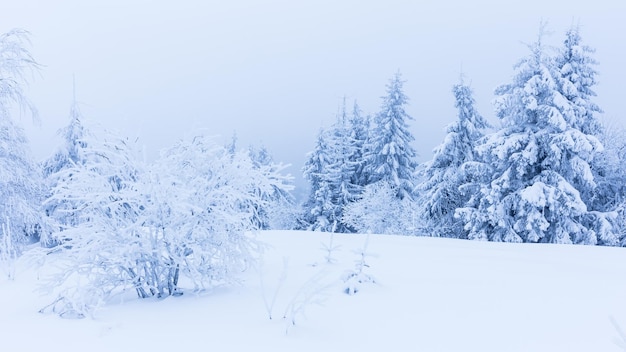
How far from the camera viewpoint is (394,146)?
2736 cm

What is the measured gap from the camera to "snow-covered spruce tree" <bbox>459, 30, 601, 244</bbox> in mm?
14844

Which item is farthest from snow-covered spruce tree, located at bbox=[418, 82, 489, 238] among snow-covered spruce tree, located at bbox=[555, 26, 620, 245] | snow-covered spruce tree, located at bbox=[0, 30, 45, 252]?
snow-covered spruce tree, located at bbox=[0, 30, 45, 252]

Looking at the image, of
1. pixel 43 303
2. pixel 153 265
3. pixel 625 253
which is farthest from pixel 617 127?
pixel 43 303

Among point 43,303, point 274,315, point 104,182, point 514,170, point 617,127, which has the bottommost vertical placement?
point 43,303

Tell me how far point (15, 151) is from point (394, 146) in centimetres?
2025

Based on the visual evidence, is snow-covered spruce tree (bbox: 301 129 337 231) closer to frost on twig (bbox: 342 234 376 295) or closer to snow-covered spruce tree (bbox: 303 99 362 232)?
snow-covered spruce tree (bbox: 303 99 362 232)

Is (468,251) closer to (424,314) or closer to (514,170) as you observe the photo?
(424,314)

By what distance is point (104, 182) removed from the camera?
5801 mm

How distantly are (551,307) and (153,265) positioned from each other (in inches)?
194

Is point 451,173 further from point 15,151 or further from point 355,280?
point 15,151

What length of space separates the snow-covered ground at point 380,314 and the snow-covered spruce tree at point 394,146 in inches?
794

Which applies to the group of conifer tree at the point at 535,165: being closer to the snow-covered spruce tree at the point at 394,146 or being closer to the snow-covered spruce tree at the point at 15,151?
the snow-covered spruce tree at the point at 394,146

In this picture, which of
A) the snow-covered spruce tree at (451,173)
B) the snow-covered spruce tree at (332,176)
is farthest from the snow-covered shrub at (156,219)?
the snow-covered spruce tree at (332,176)

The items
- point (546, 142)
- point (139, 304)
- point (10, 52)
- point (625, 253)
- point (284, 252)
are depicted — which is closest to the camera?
point (139, 304)
